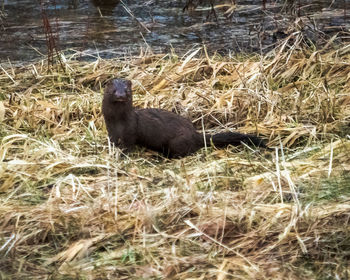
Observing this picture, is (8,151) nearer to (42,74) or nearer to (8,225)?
(8,225)

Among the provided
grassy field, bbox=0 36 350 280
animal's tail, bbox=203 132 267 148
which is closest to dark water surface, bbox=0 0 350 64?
grassy field, bbox=0 36 350 280

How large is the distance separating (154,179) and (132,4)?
5885mm

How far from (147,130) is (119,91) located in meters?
0.34

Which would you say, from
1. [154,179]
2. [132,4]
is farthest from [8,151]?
[132,4]

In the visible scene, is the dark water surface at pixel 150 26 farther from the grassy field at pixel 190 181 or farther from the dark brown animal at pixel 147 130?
the dark brown animal at pixel 147 130

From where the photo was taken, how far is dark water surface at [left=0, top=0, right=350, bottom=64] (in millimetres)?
7512

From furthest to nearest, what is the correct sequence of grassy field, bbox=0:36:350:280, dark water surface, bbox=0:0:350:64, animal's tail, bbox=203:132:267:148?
dark water surface, bbox=0:0:350:64 < animal's tail, bbox=203:132:267:148 < grassy field, bbox=0:36:350:280

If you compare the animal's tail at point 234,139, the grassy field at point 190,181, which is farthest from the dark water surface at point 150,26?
the animal's tail at point 234,139

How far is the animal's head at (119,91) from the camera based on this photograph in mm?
4840

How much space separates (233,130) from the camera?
5254 millimetres

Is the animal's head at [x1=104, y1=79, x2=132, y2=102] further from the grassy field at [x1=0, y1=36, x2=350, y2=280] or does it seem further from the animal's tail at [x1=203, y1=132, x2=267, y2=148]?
the animal's tail at [x1=203, y1=132, x2=267, y2=148]

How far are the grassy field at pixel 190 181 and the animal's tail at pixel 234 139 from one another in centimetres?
5

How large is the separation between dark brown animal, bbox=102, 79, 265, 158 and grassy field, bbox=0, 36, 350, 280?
0.08m

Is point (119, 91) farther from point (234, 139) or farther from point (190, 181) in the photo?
point (190, 181)
